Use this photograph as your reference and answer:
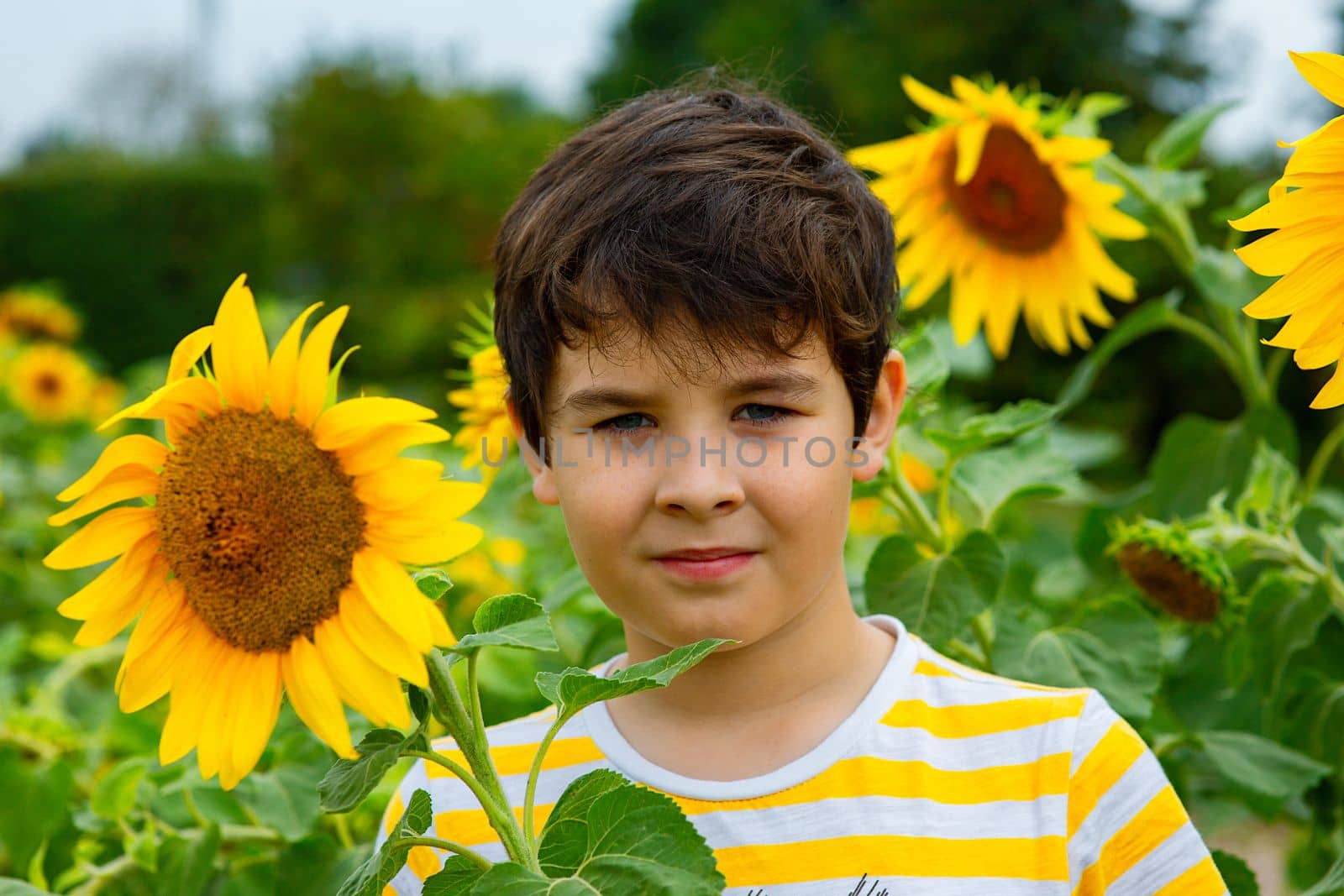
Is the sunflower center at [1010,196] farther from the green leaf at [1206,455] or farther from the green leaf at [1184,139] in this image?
the green leaf at [1206,455]

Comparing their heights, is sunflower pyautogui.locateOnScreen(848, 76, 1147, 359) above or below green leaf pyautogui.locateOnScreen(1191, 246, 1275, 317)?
above

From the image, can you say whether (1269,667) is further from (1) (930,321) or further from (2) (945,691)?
(1) (930,321)

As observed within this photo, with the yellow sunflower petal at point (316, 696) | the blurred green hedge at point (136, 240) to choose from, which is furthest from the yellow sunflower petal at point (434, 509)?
the blurred green hedge at point (136, 240)

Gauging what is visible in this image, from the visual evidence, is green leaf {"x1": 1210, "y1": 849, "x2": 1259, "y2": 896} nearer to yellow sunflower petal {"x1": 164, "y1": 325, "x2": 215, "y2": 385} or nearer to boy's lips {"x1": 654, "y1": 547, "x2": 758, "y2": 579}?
boy's lips {"x1": 654, "y1": 547, "x2": 758, "y2": 579}

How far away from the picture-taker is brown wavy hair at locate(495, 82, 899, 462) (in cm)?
127

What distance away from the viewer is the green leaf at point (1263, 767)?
1.51 m

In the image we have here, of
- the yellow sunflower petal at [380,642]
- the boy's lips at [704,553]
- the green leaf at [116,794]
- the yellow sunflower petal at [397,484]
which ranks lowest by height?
the yellow sunflower petal at [380,642]

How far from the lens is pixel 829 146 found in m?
1.52

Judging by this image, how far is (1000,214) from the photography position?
205 cm

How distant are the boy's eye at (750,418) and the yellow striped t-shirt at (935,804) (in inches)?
11.3

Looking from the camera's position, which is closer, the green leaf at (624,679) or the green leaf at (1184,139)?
the green leaf at (624,679)

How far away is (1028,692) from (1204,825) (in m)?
0.78

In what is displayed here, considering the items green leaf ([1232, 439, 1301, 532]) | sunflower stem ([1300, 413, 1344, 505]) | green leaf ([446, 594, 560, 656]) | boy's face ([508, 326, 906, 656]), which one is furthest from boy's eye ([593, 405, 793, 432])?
sunflower stem ([1300, 413, 1344, 505])

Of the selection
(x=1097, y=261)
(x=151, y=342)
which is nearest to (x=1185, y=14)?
(x=151, y=342)
